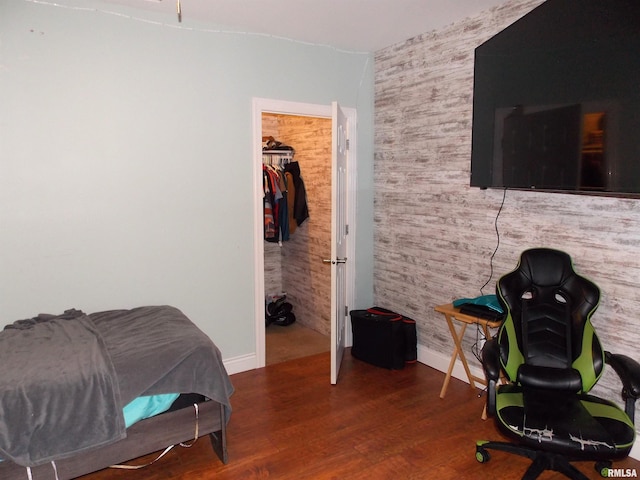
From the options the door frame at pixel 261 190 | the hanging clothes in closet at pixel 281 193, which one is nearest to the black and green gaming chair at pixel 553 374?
the door frame at pixel 261 190

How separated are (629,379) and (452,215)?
64.7 inches

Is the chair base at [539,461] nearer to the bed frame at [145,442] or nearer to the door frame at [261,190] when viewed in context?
the bed frame at [145,442]

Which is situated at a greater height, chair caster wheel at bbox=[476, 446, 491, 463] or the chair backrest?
the chair backrest

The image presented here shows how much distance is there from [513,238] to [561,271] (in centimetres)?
52

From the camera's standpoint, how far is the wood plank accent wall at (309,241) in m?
4.52

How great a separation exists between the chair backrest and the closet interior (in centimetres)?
198

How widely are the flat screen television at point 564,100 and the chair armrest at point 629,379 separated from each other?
2.76ft

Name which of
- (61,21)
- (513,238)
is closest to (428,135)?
(513,238)

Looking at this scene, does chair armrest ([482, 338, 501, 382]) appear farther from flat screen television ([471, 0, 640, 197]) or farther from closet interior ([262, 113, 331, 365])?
closet interior ([262, 113, 331, 365])

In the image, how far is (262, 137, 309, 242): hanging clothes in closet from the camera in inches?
177

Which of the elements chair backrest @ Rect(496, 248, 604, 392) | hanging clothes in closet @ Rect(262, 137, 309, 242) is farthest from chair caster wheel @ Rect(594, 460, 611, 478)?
hanging clothes in closet @ Rect(262, 137, 309, 242)

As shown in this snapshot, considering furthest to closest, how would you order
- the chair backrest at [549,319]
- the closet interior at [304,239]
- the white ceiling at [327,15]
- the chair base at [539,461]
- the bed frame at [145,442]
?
the closet interior at [304,239]
the white ceiling at [327,15]
the chair backrest at [549,319]
the chair base at [539,461]
the bed frame at [145,442]

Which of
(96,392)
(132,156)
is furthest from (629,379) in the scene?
(132,156)

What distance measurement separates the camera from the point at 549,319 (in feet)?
8.63
